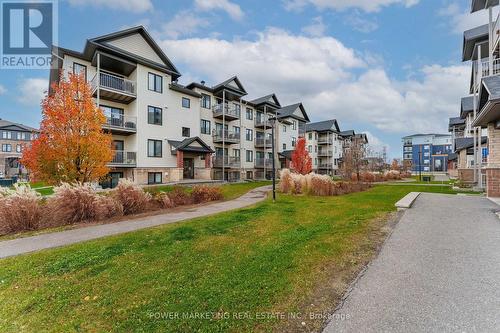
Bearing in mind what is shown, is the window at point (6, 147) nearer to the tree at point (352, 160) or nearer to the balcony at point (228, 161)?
the balcony at point (228, 161)

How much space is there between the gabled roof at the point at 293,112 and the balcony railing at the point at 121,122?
25.0 m

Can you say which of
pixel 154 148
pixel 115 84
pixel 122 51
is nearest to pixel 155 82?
pixel 122 51

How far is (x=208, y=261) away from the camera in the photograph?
4.76 m

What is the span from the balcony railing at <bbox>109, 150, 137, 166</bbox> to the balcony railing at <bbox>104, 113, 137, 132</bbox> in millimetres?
2094

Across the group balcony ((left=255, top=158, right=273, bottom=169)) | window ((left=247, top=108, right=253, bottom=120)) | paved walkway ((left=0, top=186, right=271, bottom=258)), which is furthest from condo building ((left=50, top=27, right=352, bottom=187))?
paved walkway ((left=0, top=186, right=271, bottom=258))

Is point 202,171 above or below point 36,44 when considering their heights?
below

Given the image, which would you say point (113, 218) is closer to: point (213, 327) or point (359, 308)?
point (213, 327)

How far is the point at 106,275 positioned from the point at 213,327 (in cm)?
256

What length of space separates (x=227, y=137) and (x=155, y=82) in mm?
10686

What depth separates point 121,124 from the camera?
869 inches

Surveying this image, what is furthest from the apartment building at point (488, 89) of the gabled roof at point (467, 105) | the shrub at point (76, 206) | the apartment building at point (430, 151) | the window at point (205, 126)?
the apartment building at point (430, 151)

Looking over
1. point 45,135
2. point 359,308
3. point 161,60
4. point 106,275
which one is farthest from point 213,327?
Answer: point 161,60

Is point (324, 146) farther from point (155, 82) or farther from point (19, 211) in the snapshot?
point (19, 211)

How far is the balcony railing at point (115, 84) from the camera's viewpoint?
20.4 metres
